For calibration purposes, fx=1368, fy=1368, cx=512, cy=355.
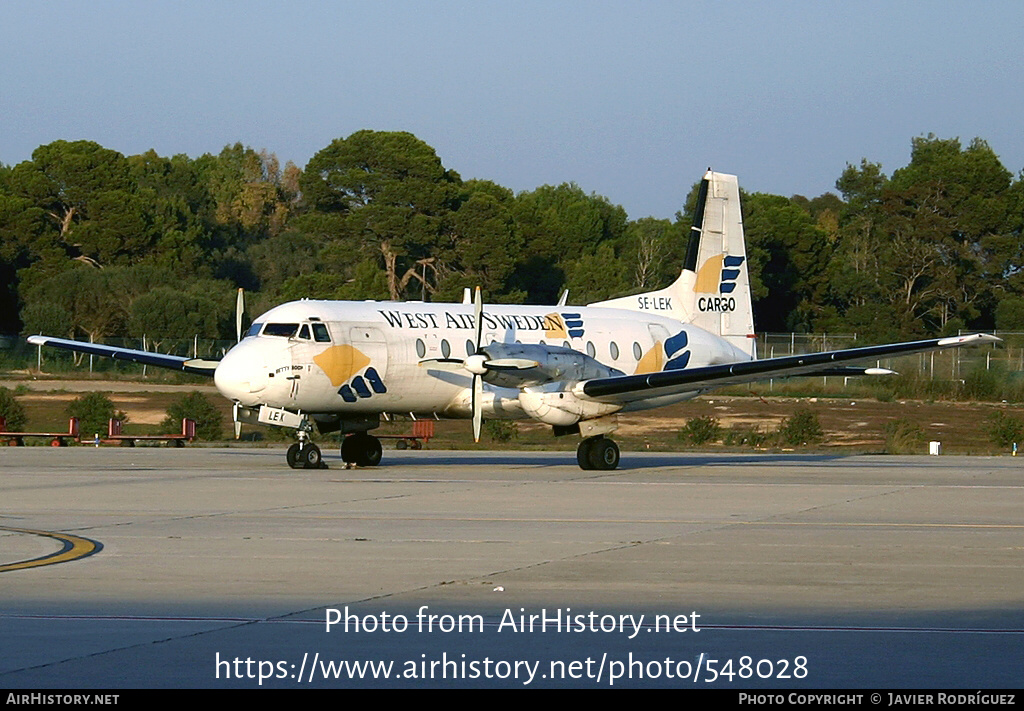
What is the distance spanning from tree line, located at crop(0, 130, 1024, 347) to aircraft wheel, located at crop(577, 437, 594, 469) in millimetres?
40736

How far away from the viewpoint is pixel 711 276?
95.8 ft

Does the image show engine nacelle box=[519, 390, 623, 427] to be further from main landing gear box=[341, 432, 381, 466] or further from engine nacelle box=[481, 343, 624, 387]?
main landing gear box=[341, 432, 381, 466]

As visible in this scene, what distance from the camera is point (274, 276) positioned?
284 ft

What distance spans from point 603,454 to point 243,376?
659 centimetres

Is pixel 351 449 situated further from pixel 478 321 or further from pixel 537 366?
pixel 537 366

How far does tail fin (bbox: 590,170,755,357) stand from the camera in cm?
2906

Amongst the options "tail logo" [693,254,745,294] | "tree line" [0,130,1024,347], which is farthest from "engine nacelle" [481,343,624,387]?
"tree line" [0,130,1024,347]

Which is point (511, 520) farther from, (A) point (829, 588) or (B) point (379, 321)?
(B) point (379, 321)

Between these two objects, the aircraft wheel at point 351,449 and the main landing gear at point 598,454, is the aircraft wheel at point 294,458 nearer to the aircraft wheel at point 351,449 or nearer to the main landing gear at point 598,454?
the aircraft wheel at point 351,449

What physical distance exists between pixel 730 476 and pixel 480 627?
630 inches

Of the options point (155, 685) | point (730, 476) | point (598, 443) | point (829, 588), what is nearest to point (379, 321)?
point (598, 443)

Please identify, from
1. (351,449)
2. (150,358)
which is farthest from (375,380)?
(150,358)

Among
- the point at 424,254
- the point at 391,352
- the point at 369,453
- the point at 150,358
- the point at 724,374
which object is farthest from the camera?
the point at 424,254
